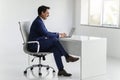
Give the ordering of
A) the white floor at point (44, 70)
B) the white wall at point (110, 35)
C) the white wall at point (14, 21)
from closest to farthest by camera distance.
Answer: the white floor at point (44, 70) < the white wall at point (14, 21) < the white wall at point (110, 35)

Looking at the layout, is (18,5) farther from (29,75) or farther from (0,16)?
(29,75)

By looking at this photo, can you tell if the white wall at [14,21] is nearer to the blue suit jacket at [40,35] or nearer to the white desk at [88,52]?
the blue suit jacket at [40,35]

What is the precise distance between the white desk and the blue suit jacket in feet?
0.80

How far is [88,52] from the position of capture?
14.7 feet

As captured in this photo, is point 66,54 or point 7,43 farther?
point 7,43

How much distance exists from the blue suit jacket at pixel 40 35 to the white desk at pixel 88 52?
0.25 m

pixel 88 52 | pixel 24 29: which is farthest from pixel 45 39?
pixel 88 52

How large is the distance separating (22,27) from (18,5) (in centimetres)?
205

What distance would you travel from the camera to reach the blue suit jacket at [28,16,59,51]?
15.2 feet

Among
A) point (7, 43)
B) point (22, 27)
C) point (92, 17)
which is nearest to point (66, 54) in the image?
point (22, 27)

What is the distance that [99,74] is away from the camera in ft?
15.5

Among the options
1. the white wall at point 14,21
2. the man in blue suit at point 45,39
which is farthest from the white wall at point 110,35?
the man in blue suit at point 45,39

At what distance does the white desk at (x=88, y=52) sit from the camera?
4418mm

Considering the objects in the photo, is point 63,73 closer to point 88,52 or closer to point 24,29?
point 88,52
